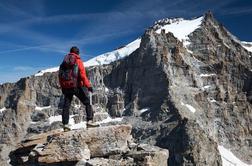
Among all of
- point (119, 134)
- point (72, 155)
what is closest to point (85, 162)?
point (72, 155)

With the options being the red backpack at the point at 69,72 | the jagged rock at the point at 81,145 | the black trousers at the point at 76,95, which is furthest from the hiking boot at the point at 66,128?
the red backpack at the point at 69,72

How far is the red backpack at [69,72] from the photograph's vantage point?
1947 cm

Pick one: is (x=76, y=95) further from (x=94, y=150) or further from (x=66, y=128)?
(x=94, y=150)

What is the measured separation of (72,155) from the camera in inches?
738

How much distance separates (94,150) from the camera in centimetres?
1955

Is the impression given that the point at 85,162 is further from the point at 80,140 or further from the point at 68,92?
the point at 68,92

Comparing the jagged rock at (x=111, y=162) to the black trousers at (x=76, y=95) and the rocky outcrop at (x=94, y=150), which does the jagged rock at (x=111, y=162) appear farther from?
the black trousers at (x=76, y=95)

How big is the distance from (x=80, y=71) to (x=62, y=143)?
9.19 ft

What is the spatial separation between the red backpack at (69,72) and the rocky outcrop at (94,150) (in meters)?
1.86

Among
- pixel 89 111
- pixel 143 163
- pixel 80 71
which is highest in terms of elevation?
pixel 80 71

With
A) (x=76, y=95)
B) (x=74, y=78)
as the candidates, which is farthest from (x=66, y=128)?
(x=74, y=78)

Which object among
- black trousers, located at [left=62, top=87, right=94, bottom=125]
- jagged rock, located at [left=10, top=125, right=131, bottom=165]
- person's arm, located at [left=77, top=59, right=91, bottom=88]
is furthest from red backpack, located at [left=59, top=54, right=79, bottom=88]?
jagged rock, located at [left=10, top=125, right=131, bottom=165]

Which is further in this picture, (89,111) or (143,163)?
(89,111)

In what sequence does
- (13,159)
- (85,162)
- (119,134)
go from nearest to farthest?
1. (85,162)
2. (119,134)
3. (13,159)
